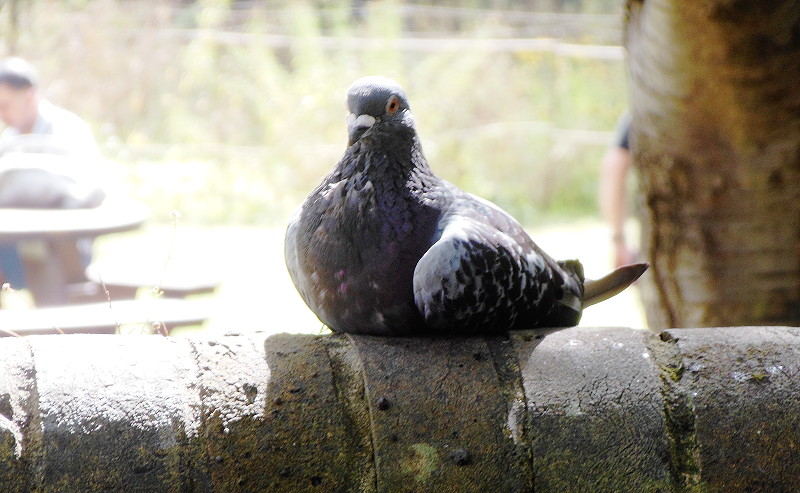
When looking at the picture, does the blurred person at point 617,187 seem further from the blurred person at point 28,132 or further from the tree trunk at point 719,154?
the blurred person at point 28,132

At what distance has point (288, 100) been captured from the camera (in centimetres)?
938

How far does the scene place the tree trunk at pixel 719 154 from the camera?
7.48ft

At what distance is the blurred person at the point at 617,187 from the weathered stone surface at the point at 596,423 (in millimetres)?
3446

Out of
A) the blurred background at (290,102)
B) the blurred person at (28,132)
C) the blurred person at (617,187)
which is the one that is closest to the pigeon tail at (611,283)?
the blurred person at (617,187)

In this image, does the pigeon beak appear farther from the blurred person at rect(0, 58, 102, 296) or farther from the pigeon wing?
the blurred person at rect(0, 58, 102, 296)

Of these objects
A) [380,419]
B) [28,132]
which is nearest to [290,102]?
[28,132]

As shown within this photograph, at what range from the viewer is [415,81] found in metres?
9.77

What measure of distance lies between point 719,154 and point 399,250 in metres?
1.21

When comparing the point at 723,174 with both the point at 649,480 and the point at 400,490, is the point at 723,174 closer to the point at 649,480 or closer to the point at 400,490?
the point at 649,480

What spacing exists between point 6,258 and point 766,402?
4.60 meters

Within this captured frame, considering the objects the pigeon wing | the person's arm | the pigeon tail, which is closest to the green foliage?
the person's arm

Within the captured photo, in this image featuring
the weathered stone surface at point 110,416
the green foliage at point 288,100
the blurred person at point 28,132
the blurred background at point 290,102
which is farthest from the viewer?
the green foliage at point 288,100

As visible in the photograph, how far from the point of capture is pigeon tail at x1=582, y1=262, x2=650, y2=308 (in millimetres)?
2211

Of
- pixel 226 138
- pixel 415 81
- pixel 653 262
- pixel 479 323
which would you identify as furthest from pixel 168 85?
pixel 479 323
